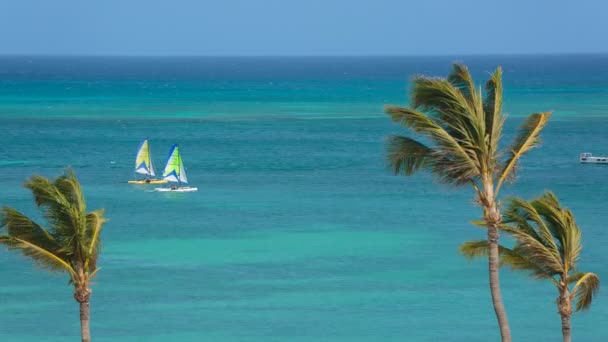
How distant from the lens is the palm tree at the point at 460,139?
71.2ft

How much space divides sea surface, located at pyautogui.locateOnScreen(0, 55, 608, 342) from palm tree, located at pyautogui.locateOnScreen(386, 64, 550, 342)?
994 millimetres

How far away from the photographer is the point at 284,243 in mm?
56594

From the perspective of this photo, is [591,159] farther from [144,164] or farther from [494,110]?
[494,110]

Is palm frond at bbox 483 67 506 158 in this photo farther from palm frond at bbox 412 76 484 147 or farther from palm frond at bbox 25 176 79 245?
palm frond at bbox 25 176 79 245

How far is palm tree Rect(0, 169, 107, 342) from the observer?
21.8 meters

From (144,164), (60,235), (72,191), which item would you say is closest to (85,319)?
(60,235)

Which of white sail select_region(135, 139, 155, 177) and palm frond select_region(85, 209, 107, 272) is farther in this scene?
white sail select_region(135, 139, 155, 177)

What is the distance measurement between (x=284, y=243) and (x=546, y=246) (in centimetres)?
3454

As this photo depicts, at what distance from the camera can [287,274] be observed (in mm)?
49500

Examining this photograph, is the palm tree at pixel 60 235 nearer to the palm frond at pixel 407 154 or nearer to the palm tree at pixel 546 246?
the palm frond at pixel 407 154

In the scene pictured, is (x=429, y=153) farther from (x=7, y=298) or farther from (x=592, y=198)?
(x=592, y=198)

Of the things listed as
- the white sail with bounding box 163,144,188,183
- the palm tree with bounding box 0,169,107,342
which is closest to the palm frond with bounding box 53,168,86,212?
the palm tree with bounding box 0,169,107,342

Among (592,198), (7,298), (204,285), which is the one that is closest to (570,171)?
(592,198)

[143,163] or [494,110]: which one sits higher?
[494,110]
